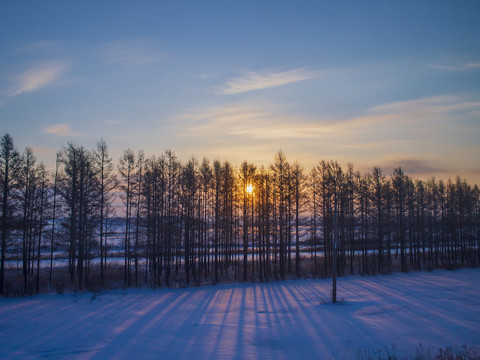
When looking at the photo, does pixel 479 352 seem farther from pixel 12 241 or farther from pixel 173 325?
pixel 12 241

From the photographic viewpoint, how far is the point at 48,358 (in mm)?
11977

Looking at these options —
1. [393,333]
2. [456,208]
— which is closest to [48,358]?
[393,333]

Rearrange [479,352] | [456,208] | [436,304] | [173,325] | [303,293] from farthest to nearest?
[456,208]
[303,293]
[436,304]
[173,325]
[479,352]

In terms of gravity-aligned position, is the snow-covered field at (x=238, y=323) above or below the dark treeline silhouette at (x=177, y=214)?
below

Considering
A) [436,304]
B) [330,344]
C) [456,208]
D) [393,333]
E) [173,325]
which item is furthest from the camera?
[456,208]

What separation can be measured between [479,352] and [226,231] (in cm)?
2983

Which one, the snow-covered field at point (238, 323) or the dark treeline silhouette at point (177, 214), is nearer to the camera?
the snow-covered field at point (238, 323)

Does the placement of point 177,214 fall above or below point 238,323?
above

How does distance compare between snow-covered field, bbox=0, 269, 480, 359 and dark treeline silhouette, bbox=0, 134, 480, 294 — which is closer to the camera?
snow-covered field, bbox=0, 269, 480, 359

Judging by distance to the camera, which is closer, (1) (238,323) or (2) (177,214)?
(1) (238,323)

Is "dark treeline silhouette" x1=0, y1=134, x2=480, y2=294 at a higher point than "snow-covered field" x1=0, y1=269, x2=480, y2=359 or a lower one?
higher

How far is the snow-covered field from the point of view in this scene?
12.9 metres

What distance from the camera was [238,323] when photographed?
57.1 ft

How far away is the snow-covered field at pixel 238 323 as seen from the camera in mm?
12906
